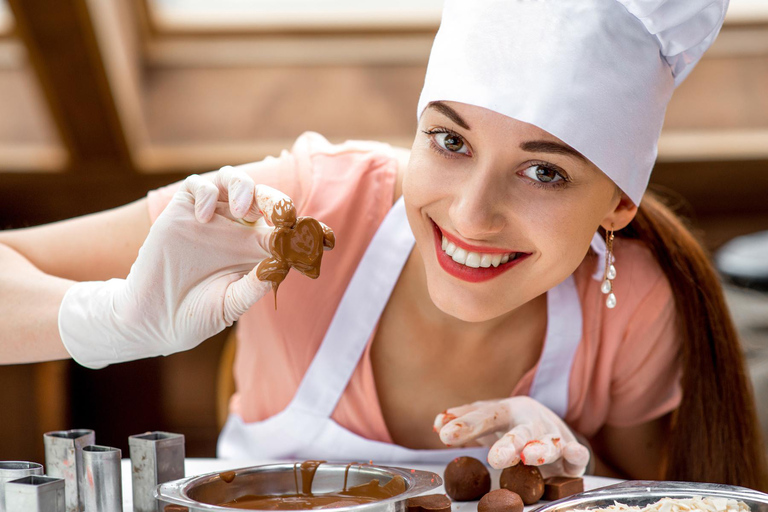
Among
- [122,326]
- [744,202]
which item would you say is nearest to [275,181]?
[122,326]

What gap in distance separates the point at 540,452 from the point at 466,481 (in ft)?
0.38

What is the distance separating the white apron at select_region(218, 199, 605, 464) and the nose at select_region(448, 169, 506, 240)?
0.32m

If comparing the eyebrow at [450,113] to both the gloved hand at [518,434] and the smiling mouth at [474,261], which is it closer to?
the smiling mouth at [474,261]

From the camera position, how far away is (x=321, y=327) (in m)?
1.50

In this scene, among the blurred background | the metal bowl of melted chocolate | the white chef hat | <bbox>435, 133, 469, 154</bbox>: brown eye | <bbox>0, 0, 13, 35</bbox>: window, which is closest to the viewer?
the metal bowl of melted chocolate

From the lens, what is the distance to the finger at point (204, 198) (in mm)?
1059

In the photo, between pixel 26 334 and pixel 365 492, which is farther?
pixel 26 334

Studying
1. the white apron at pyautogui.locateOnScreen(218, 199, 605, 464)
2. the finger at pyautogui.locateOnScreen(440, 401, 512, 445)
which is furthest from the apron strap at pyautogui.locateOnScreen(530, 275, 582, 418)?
the finger at pyautogui.locateOnScreen(440, 401, 512, 445)

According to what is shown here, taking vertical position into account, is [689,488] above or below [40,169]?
below

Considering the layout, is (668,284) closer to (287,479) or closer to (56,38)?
(287,479)

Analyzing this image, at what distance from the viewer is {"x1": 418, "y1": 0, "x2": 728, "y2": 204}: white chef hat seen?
112cm

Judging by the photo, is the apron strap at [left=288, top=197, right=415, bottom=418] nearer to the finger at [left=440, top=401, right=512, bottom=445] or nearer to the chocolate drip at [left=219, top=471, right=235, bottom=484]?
the finger at [left=440, top=401, right=512, bottom=445]

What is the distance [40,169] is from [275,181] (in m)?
1.54

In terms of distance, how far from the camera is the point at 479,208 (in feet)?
3.77
